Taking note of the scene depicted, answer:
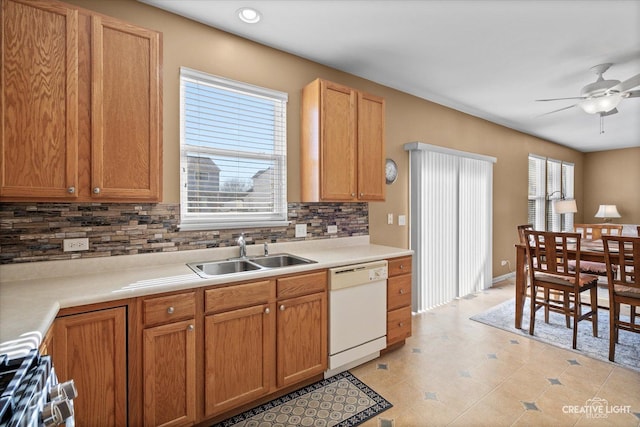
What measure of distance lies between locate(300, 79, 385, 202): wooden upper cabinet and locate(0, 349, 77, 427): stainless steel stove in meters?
2.01

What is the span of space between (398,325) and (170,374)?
6.06ft

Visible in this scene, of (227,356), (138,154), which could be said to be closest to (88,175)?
(138,154)

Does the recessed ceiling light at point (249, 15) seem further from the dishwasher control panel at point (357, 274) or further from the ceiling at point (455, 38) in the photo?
the dishwasher control panel at point (357, 274)

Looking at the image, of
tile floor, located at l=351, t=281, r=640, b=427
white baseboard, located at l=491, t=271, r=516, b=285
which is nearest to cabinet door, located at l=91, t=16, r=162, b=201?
tile floor, located at l=351, t=281, r=640, b=427

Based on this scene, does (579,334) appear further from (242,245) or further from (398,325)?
(242,245)

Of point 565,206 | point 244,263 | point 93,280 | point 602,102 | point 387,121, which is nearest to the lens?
point 93,280

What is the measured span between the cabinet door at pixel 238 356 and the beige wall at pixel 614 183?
879 cm

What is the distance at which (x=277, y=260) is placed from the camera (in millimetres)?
2592

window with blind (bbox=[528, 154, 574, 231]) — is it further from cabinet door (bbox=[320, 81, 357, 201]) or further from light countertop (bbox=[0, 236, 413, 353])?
light countertop (bbox=[0, 236, 413, 353])

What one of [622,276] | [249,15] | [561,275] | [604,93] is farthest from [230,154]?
[604,93]

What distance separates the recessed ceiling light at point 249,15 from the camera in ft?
7.37

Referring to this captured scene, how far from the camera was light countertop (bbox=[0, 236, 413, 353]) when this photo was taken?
4.02 ft

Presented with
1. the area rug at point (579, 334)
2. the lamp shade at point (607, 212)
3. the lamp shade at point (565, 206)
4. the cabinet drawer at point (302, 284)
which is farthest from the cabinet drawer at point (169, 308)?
the lamp shade at point (607, 212)

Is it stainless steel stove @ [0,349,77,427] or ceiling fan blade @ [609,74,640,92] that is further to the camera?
ceiling fan blade @ [609,74,640,92]
